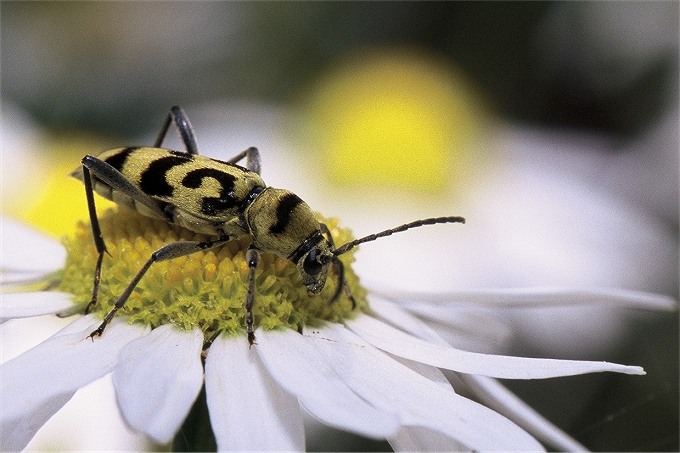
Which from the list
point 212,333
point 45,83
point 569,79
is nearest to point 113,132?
point 45,83

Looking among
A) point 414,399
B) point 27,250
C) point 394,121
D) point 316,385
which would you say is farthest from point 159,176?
point 394,121

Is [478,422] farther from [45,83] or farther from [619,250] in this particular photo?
[45,83]

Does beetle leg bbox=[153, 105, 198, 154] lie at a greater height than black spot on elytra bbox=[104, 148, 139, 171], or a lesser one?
greater

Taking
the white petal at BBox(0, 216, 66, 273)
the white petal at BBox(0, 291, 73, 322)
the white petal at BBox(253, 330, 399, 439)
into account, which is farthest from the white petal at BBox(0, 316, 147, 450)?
the white petal at BBox(0, 216, 66, 273)

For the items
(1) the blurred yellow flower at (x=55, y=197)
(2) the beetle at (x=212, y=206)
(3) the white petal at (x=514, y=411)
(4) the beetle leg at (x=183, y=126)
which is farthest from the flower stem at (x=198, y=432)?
(1) the blurred yellow flower at (x=55, y=197)

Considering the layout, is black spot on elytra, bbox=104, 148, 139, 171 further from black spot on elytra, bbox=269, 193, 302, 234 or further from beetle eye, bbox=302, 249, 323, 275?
beetle eye, bbox=302, 249, 323, 275

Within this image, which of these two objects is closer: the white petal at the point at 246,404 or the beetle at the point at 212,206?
the white petal at the point at 246,404

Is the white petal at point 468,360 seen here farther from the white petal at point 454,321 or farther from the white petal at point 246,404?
the white petal at point 246,404
